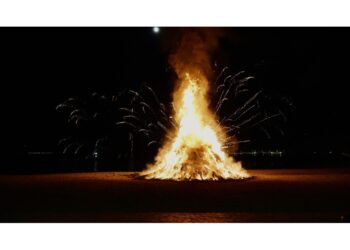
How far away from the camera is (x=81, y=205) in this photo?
1249 centimetres

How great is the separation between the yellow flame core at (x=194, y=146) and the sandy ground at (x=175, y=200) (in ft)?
3.48

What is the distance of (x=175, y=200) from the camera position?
521 inches

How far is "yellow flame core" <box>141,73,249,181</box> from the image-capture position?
19484 mm

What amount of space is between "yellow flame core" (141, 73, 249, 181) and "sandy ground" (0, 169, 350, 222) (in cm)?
106

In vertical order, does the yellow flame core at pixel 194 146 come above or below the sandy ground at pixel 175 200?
above

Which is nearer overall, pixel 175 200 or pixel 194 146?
pixel 175 200

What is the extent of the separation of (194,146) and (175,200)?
671 centimetres

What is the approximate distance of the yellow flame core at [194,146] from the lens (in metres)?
19.5

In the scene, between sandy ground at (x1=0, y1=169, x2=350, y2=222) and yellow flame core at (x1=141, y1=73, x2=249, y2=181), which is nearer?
sandy ground at (x1=0, y1=169, x2=350, y2=222)

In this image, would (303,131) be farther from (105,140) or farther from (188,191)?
(188,191)

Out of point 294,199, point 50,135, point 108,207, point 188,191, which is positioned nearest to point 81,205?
point 108,207

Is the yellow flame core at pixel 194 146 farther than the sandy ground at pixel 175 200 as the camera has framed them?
Yes

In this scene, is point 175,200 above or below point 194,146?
below

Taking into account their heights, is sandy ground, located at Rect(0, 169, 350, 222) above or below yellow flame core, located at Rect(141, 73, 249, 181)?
below
